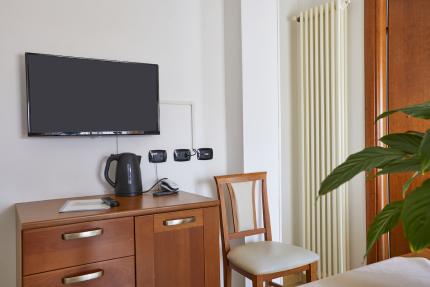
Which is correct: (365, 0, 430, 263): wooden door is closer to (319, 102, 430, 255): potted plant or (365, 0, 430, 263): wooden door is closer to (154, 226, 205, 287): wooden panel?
(154, 226, 205, 287): wooden panel

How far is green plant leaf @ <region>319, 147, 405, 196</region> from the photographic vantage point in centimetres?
51

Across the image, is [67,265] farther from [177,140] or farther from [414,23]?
[414,23]

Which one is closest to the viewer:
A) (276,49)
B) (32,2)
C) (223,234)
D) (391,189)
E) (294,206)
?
(32,2)

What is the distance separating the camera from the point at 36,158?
196 cm

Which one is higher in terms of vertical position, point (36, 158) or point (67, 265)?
point (36, 158)

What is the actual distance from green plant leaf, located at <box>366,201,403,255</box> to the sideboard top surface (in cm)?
128

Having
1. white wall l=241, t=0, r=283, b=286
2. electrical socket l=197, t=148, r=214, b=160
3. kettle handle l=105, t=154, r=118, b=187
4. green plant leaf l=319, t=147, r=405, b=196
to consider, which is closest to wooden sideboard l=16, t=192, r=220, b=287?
kettle handle l=105, t=154, r=118, b=187

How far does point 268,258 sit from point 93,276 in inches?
35.1

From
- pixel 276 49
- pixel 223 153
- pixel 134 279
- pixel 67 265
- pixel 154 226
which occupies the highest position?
pixel 276 49

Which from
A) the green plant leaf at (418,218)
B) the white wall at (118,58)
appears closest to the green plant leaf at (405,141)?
the green plant leaf at (418,218)

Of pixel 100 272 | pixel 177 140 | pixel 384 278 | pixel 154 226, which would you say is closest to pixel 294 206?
pixel 177 140

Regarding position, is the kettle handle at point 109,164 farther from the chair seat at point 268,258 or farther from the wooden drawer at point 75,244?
the chair seat at point 268,258

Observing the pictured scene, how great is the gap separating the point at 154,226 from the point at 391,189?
1551 mm

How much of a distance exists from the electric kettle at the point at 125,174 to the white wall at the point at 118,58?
0.14m
